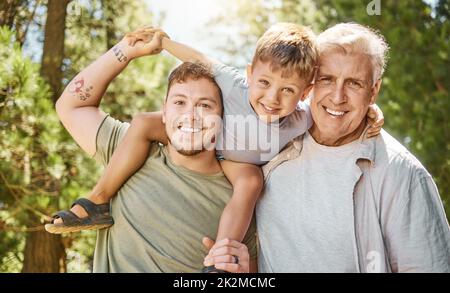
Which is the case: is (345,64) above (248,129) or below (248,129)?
above

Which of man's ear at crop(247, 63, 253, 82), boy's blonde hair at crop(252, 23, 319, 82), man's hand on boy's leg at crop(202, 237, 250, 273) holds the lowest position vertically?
man's hand on boy's leg at crop(202, 237, 250, 273)

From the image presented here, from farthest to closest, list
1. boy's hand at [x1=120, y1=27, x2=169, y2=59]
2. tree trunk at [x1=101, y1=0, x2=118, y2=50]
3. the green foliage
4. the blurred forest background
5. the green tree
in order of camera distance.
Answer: tree trunk at [x1=101, y1=0, x2=118, y2=50] → the green foliage → the blurred forest background → the green tree → boy's hand at [x1=120, y1=27, x2=169, y2=59]

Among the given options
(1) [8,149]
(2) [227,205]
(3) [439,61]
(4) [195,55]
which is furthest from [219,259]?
(3) [439,61]

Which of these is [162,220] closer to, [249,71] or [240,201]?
[240,201]

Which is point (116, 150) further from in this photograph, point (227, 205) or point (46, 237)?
point (46, 237)

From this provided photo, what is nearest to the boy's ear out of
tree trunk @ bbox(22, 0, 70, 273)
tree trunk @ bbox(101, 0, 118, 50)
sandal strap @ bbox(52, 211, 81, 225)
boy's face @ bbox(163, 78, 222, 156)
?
boy's face @ bbox(163, 78, 222, 156)

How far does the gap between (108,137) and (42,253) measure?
5.94 feet

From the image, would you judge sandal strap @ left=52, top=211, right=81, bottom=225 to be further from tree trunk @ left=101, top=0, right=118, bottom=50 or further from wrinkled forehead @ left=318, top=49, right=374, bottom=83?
tree trunk @ left=101, top=0, right=118, bottom=50

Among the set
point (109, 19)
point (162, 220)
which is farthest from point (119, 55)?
point (109, 19)

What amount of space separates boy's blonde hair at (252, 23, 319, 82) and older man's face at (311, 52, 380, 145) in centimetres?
3

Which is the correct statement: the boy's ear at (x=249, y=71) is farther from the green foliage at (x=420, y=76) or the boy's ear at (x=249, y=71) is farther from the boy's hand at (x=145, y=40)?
the green foliage at (x=420, y=76)

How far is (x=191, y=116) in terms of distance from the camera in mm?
1374

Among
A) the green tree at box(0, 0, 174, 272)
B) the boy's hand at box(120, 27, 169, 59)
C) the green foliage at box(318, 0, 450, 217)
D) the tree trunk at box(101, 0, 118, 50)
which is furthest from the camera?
the tree trunk at box(101, 0, 118, 50)

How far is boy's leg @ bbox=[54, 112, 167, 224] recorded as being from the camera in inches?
55.8
